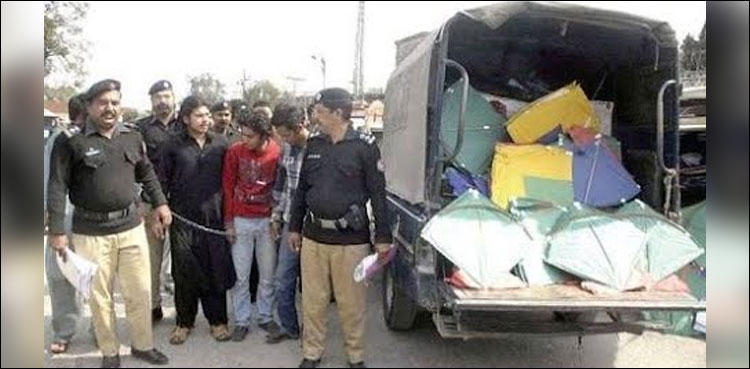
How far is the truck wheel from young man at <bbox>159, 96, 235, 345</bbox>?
Answer: 1.12 meters

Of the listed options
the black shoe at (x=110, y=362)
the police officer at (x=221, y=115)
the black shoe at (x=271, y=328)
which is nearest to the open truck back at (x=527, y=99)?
the black shoe at (x=271, y=328)

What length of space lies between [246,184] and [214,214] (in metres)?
0.30

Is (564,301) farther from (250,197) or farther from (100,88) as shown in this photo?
(100,88)

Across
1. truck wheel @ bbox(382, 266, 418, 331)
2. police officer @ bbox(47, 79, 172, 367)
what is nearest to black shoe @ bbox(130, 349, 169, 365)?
police officer @ bbox(47, 79, 172, 367)

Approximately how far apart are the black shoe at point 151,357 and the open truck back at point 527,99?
156 centimetres

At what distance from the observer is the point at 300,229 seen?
418 centimetres

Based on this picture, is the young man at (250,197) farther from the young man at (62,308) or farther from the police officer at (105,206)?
the young man at (62,308)

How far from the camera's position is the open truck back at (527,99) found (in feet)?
12.0

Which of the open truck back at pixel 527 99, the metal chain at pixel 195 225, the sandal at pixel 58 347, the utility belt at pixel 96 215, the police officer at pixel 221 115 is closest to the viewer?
the open truck back at pixel 527 99

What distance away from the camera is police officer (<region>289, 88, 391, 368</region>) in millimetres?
3953

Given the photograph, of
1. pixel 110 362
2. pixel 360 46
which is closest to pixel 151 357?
pixel 110 362

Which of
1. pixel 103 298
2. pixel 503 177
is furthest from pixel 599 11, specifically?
pixel 103 298

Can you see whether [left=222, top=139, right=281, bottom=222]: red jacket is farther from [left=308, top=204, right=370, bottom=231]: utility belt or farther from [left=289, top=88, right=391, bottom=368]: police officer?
[left=308, top=204, right=370, bottom=231]: utility belt

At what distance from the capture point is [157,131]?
4.99m
